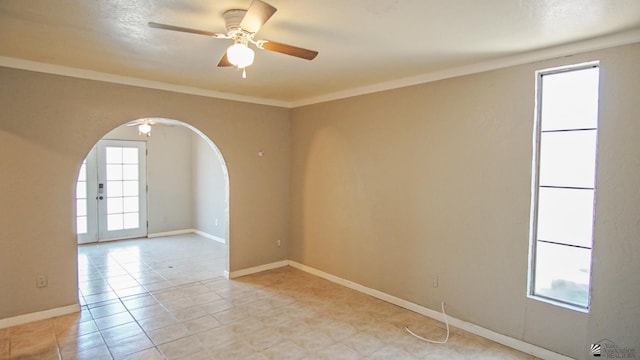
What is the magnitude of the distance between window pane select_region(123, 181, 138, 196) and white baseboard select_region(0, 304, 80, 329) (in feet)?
13.7

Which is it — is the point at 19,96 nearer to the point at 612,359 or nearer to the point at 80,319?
the point at 80,319

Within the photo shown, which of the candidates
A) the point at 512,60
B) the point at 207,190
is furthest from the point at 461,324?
the point at 207,190

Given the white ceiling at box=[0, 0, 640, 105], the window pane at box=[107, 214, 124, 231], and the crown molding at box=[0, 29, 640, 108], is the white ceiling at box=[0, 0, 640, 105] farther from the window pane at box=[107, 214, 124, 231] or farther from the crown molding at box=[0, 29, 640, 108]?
the window pane at box=[107, 214, 124, 231]

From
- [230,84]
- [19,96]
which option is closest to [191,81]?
[230,84]

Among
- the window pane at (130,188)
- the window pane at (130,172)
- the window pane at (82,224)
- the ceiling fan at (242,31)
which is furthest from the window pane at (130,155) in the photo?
the ceiling fan at (242,31)

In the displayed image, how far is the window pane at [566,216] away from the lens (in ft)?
9.84

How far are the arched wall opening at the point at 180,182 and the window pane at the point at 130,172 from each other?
245 mm

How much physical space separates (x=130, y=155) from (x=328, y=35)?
6.57 metres

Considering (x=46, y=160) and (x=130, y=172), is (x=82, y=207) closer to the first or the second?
(x=130, y=172)

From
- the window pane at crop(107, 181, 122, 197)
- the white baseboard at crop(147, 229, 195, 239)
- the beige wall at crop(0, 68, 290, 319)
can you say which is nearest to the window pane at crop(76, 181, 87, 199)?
the window pane at crop(107, 181, 122, 197)

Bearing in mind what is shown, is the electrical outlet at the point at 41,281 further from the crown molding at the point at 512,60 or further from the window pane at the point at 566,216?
the window pane at the point at 566,216

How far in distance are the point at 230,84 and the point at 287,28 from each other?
2.12 meters

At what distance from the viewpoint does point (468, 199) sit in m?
3.64

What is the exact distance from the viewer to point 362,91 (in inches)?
182
